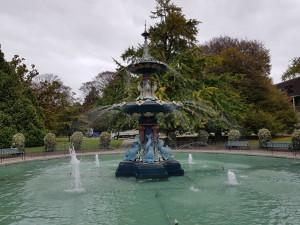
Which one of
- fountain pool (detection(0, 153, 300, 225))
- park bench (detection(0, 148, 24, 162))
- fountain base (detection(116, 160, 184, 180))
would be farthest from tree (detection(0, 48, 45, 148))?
fountain base (detection(116, 160, 184, 180))

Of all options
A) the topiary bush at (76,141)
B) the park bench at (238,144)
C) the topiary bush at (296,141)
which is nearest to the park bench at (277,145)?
the topiary bush at (296,141)

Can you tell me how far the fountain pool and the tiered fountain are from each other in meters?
0.52

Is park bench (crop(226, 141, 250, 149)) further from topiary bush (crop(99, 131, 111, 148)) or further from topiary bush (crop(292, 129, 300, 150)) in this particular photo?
topiary bush (crop(99, 131, 111, 148))

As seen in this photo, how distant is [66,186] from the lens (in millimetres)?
10523

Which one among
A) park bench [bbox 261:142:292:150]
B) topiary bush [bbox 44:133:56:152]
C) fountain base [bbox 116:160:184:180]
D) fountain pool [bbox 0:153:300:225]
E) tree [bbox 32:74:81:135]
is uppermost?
tree [bbox 32:74:81:135]

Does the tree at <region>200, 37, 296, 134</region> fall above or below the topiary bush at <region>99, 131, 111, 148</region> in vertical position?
above

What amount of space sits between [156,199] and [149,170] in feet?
10.2

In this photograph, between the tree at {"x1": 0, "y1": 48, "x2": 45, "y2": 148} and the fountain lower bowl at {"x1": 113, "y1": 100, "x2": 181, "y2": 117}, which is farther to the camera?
the tree at {"x1": 0, "y1": 48, "x2": 45, "y2": 148}

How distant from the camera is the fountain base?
1148 cm

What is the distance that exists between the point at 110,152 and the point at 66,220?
621 inches

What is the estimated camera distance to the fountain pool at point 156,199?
22.1 feet

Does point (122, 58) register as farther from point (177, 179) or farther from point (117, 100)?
point (177, 179)

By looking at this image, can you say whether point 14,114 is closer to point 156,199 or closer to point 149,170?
point 149,170

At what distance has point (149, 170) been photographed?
37.8 feet
